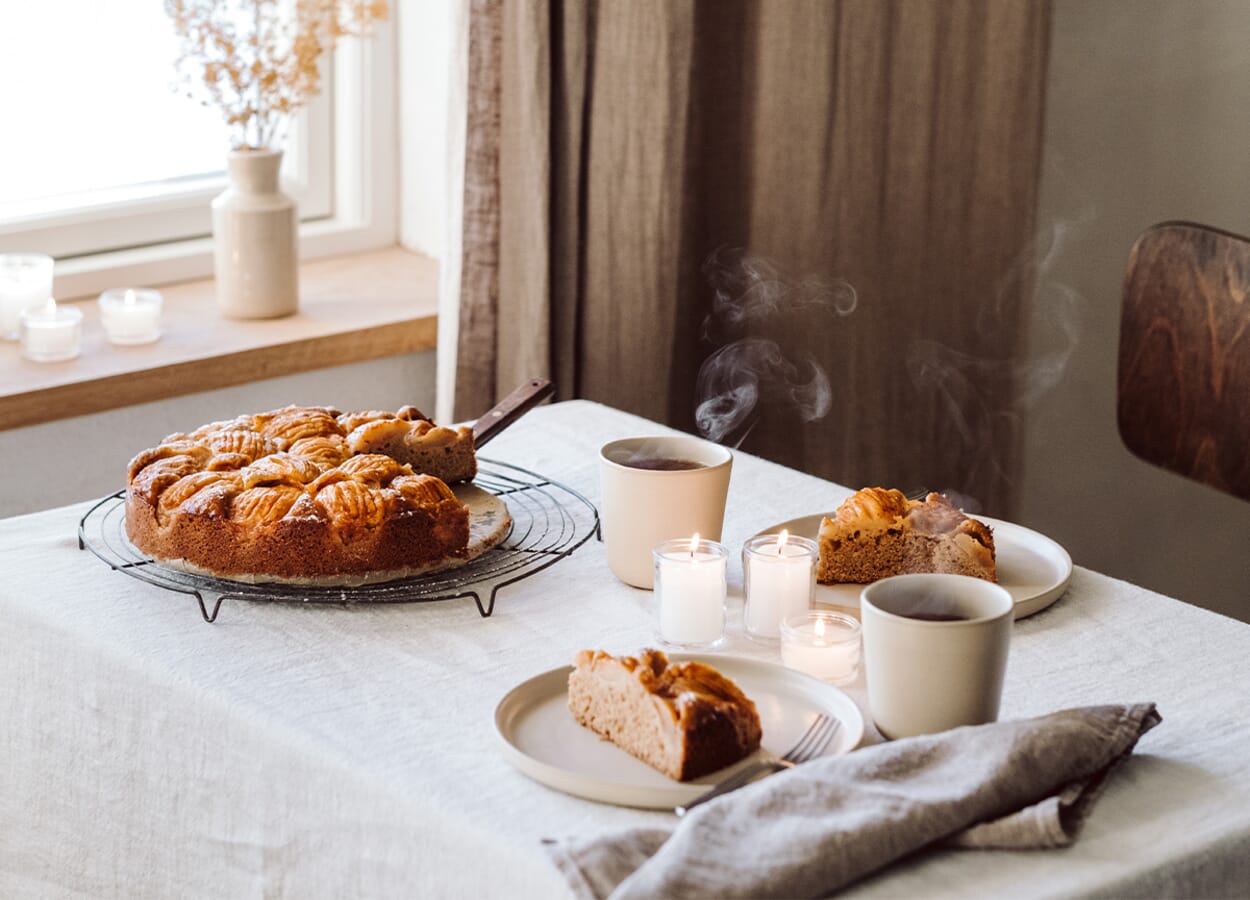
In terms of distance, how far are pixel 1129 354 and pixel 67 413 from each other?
4.82 feet

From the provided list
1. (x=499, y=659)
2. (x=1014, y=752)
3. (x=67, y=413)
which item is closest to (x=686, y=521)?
(x=499, y=659)

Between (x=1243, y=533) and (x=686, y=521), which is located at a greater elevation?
(x=686, y=521)

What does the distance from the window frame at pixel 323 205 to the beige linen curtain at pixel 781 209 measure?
1.46 ft

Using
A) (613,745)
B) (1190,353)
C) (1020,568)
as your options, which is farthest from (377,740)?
(1190,353)

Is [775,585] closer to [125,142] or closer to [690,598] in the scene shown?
[690,598]

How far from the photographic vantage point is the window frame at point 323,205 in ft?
8.70

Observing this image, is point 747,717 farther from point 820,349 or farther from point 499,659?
point 820,349

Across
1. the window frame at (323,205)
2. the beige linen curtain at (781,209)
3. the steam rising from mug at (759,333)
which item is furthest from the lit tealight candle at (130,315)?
the steam rising from mug at (759,333)

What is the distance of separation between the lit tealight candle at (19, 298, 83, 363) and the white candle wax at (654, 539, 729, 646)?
1413 millimetres

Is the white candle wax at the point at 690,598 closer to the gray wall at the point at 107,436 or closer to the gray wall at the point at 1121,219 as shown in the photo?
the gray wall at the point at 107,436

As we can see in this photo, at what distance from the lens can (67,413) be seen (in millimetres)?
2271

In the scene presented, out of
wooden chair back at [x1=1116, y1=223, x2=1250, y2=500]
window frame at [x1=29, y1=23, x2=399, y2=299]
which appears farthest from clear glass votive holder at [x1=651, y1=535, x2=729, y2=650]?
window frame at [x1=29, y1=23, x2=399, y2=299]

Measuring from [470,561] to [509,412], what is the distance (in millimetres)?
247

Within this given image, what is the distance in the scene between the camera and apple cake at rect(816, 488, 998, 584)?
51.2 inches
